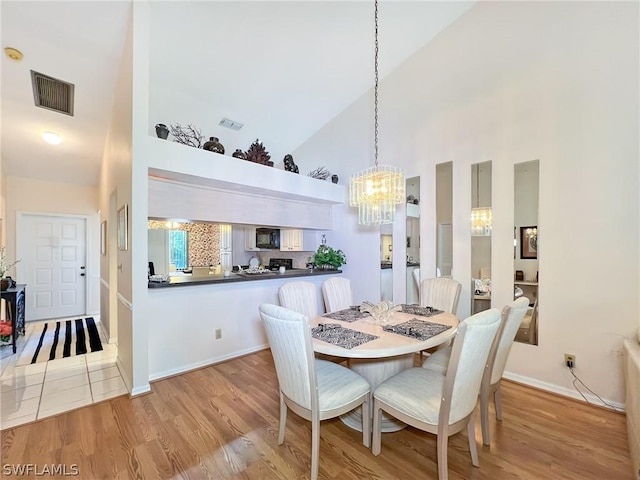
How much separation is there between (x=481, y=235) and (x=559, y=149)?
3.41 feet

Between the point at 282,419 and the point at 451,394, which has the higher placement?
the point at 451,394

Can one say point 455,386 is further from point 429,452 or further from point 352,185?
point 352,185

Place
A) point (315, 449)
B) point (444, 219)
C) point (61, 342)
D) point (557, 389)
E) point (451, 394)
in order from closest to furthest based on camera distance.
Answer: point (451, 394) → point (315, 449) → point (557, 389) → point (444, 219) → point (61, 342)

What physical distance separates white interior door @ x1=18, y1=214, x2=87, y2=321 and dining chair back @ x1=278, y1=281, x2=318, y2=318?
200 inches

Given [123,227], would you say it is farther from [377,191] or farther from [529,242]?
[529,242]

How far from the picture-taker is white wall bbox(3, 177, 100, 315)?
15.9 feet

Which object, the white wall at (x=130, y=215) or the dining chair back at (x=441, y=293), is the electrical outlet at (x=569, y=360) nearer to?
the dining chair back at (x=441, y=293)

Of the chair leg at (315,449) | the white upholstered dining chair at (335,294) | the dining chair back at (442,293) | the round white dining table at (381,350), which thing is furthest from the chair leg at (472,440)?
the white upholstered dining chair at (335,294)

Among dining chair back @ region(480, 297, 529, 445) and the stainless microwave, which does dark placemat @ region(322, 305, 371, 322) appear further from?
the stainless microwave

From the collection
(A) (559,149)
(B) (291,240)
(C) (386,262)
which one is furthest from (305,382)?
(B) (291,240)

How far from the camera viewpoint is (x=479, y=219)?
3125 mm

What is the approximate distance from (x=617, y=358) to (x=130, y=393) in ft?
13.9

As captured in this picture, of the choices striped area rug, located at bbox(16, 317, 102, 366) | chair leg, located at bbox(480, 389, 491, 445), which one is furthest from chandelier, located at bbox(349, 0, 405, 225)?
striped area rug, located at bbox(16, 317, 102, 366)

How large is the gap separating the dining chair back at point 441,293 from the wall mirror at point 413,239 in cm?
46
